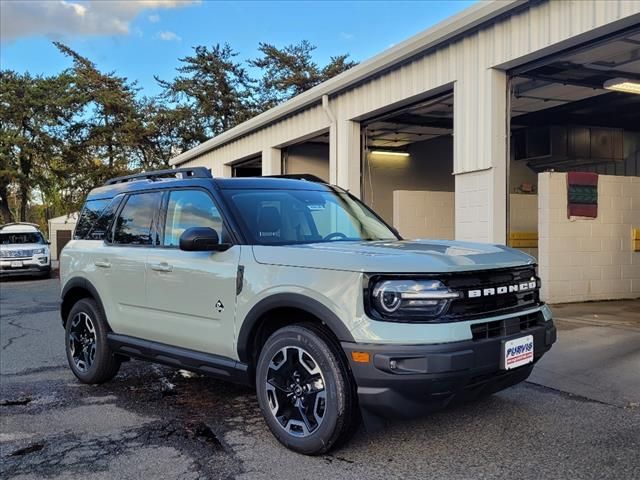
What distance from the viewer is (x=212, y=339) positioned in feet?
14.3

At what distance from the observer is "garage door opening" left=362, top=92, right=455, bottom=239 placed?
1422cm

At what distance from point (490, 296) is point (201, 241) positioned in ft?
6.41

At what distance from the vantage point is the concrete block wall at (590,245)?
9750mm

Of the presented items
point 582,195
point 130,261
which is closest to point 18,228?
point 130,261

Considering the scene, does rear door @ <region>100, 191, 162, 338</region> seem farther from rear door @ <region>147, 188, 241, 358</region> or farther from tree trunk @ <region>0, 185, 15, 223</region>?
tree trunk @ <region>0, 185, 15, 223</region>

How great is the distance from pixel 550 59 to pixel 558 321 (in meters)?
3.57

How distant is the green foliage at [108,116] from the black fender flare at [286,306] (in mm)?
32597

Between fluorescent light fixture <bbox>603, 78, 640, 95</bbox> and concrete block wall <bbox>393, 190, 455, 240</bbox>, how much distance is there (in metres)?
4.67

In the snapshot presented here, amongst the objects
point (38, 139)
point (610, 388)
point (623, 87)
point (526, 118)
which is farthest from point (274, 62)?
point (610, 388)

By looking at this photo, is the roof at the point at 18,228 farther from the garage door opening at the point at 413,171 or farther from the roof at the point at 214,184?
the roof at the point at 214,184

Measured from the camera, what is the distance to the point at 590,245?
1016 cm

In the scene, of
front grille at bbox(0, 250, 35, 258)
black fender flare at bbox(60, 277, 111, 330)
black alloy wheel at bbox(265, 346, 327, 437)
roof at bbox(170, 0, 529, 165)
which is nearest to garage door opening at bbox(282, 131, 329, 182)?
roof at bbox(170, 0, 529, 165)

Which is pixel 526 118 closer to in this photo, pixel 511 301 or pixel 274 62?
pixel 511 301

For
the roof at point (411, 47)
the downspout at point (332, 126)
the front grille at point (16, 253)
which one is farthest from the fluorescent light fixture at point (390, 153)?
the front grille at point (16, 253)
